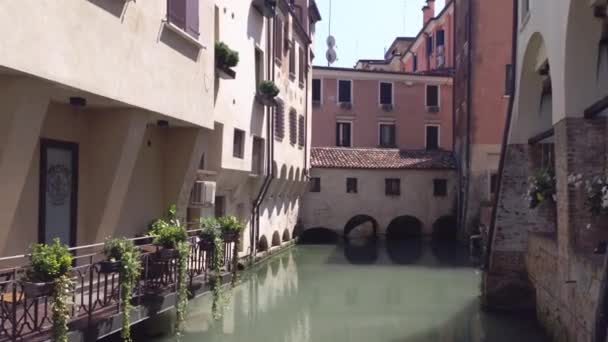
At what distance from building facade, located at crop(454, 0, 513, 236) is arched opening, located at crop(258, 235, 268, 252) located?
1221 cm

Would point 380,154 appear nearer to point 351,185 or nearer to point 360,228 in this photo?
point 351,185

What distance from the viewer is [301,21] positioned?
103 feet

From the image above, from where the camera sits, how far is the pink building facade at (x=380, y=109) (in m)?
40.8

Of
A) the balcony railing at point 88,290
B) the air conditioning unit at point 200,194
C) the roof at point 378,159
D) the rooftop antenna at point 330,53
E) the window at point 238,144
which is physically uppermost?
the rooftop antenna at point 330,53

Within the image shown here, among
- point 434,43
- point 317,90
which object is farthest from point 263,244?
point 434,43

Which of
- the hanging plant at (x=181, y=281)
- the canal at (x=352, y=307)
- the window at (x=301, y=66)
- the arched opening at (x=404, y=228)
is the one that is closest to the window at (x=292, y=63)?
the window at (x=301, y=66)

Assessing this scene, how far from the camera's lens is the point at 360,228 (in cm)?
4162

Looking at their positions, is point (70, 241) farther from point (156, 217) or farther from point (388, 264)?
point (388, 264)

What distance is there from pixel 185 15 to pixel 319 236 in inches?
1074

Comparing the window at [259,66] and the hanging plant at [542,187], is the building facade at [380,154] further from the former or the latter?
the hanging plant at [542,187]

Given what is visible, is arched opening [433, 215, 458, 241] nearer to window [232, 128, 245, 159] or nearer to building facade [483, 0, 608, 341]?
window [232, 128, 245, 159]

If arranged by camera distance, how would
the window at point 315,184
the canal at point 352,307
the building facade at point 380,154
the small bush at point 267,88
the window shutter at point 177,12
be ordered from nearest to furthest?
the window shutter at point 177,12
the canal at point 352,307
the small bush at point 267,88
the window at point 315,184
the building facade at point 380,154

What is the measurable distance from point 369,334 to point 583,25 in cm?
725

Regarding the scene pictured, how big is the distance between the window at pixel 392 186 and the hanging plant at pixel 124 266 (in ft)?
94.8
